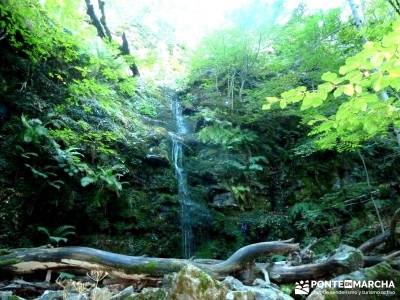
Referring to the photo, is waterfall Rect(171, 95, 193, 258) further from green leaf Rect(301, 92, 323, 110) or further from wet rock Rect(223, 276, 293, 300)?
green leaf Rect(301, 92, 323, 110)

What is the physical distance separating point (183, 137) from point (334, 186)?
5.66 metres

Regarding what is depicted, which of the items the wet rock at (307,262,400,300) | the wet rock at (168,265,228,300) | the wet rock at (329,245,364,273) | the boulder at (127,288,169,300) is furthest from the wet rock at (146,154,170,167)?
the wet rock at (168,265,228,300)

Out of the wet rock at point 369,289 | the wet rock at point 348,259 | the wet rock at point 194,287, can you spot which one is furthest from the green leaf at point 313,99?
the wet rock at point 348,259

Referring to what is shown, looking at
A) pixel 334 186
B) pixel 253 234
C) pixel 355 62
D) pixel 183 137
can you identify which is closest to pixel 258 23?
pixel 183 137

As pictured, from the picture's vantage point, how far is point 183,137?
12.6 m

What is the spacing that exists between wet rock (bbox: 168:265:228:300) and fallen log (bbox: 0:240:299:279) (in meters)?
2.02

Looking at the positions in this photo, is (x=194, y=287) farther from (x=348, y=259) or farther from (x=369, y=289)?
(x=348, y=259)

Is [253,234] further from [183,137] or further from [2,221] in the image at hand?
[2,221]

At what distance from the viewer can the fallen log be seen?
16.1ft

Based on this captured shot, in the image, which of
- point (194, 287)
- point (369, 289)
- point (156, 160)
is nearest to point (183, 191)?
point (156, 160)

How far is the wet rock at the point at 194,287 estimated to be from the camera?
2.83 meters

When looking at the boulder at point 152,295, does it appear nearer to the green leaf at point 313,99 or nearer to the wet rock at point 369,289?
the wet rock at point 369,289

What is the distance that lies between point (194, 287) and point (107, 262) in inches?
104

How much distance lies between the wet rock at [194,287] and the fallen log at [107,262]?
2019 millimetres
